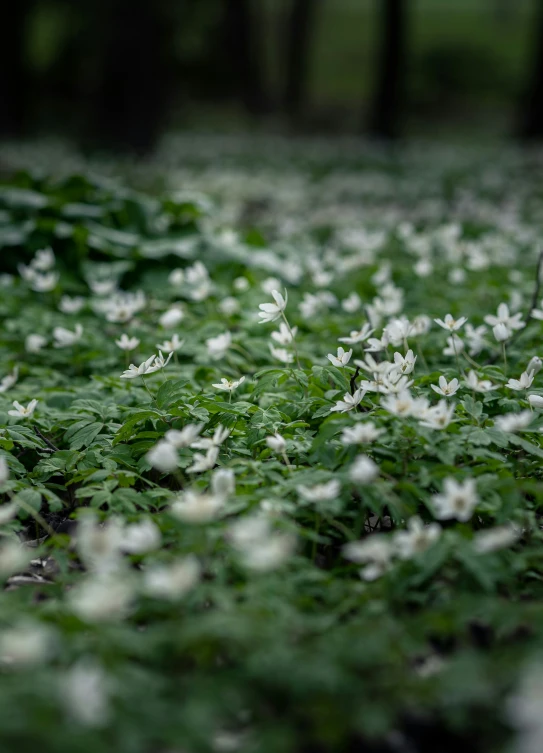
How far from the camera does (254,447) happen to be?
8.85 ft

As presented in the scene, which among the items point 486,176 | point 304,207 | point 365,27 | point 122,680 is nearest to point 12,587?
point 122,680

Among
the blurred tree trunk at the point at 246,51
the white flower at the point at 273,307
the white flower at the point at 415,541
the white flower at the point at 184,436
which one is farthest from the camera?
the blurred tree trunk at the point at 246,51

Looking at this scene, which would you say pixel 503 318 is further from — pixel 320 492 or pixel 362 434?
pixel 320 492

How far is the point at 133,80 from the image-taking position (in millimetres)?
14375

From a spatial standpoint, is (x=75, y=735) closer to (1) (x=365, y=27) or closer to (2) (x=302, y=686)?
(2) (x=302, y=686)

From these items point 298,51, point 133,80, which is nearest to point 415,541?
point 133,80

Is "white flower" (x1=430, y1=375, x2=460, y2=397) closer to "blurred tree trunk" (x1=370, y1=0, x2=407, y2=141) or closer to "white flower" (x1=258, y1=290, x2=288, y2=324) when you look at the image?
"white flower" (x1=258, y1=290, x2=288, y2=324)

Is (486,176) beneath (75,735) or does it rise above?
beneath

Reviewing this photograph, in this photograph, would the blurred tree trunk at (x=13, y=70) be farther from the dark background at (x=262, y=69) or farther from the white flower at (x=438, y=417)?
the white flower at (x=438, y=417)

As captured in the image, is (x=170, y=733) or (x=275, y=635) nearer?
(x=170, y=733)

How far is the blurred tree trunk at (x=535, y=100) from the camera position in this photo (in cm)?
1437

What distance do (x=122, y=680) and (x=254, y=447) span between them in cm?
125

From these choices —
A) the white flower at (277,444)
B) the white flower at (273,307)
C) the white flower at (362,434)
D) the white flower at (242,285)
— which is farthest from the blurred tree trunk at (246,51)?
the white flower at (362,434)

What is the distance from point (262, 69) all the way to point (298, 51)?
10.9 ft
